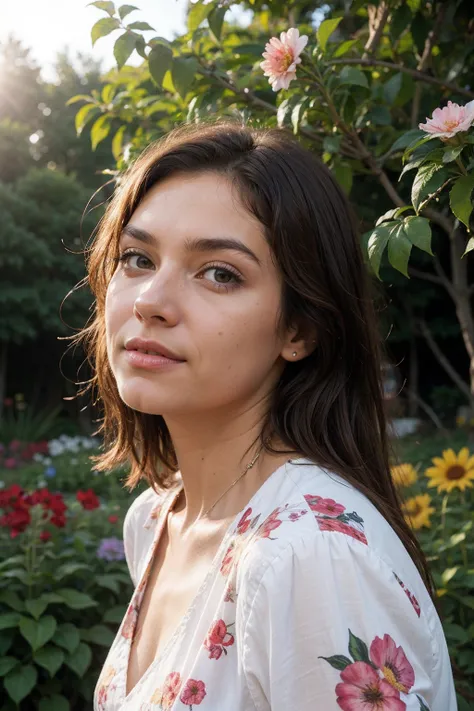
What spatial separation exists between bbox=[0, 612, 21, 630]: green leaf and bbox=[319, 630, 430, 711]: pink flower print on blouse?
5.33 feet

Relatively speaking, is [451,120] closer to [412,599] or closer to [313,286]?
[313,286]

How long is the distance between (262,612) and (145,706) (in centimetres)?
38

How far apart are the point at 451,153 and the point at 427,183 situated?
9cm

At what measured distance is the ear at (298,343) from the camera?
1600 mm

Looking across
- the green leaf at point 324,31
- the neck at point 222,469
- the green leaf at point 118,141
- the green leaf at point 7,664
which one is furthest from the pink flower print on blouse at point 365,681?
the green leaf at point 118,141

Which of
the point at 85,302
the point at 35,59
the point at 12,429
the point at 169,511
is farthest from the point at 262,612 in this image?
the point at 35,59

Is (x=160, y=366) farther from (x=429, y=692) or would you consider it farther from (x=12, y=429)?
(x=12, y=429)

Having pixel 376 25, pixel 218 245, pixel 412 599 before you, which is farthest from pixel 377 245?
pixel 376 25

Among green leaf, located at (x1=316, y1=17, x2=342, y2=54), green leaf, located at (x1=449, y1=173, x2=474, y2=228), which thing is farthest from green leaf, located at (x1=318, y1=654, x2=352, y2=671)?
green leaf, located at (x1=316, y1=17, x2=342, y2=54)

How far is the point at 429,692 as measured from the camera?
1.22 m

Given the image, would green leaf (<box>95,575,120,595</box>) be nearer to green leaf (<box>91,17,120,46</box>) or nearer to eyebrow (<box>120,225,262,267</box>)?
eyebrow (<box>120,225,262,267</box>)

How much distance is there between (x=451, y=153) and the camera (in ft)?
4.67

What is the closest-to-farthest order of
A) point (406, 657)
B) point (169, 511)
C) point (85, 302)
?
1. point (406, 657)
2. point (169, 511)
3. point (85, 302)

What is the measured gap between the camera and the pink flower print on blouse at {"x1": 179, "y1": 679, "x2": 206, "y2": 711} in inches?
50.3
